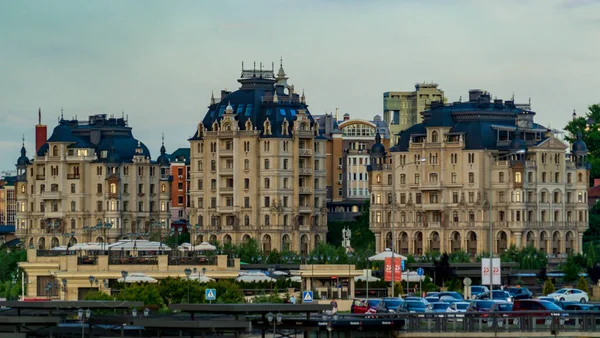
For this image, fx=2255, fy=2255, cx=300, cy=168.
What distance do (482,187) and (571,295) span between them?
225 feet

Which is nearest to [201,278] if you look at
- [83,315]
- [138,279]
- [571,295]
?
[138,279]

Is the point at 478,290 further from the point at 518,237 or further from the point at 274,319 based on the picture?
the point at 518,237

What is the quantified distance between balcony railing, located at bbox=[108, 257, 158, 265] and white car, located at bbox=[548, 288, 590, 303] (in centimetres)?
2349

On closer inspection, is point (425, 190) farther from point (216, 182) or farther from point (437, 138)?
point (216, 182)

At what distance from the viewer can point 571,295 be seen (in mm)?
119625

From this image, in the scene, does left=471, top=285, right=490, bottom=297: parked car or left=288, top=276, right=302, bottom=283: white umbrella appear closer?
left=471, top=285, right=490, bottom=297: parked car

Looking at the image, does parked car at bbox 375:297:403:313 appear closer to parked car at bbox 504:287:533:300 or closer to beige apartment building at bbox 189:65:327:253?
parked car at bbox 504:287:533:300

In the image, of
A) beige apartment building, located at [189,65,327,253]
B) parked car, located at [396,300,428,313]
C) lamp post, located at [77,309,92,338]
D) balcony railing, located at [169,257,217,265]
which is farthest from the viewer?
beige apartment building, located at [189,65,327,253]

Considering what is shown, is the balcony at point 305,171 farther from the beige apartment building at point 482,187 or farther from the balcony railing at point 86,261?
the balcony railing at point 86,261

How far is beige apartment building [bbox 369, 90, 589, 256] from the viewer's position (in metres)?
186

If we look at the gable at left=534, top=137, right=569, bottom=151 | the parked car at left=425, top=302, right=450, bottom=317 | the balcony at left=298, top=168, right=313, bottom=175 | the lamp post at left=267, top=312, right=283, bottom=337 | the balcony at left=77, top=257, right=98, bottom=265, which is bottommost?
the lamp post at left=267, top=312, right=283, bottom=337

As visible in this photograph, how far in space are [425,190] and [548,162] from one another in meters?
10.8

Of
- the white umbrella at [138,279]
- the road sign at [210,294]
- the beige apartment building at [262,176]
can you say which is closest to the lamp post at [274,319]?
the road sign at [210,294]

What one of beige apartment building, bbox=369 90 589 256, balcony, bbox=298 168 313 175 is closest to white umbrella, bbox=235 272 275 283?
beige apartment building, bbox=369 90 589 256
